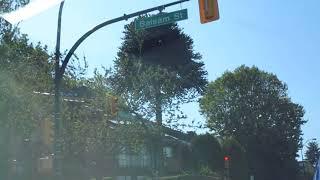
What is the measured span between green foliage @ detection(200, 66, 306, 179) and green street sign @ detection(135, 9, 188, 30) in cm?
6324

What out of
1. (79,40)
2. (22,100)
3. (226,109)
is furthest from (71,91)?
(226,109)

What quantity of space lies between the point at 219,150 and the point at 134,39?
13857mm

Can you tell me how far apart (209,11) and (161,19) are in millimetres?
3280

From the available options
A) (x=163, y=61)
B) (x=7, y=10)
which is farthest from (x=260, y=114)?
(x=7, y=10)

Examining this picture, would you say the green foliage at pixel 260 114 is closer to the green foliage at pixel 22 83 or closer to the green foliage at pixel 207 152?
the green foliage at pixel 207 152

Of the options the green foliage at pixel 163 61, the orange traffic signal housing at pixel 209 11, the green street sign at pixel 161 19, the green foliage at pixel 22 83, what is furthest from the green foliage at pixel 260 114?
the orange traffic signal housing at pixel 209 11

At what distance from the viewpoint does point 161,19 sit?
20.7 m

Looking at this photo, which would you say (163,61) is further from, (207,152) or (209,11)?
(209,11)

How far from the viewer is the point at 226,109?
290 ft

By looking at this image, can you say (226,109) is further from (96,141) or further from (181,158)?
(96,141)

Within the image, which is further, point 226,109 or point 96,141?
point 226,109

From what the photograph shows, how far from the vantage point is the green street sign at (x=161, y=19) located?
2006 cm

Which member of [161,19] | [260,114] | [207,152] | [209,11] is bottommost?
[207,152]

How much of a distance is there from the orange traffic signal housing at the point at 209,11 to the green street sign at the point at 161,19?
2116 mm
